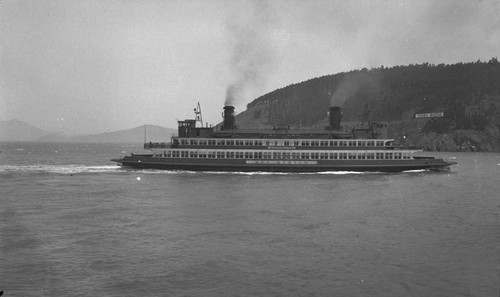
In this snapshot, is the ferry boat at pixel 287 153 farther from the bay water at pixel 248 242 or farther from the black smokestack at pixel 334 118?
the bay water at pixel 248 242

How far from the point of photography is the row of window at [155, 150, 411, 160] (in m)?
72.5

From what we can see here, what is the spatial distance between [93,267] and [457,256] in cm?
2105

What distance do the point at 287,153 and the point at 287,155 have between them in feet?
1.22

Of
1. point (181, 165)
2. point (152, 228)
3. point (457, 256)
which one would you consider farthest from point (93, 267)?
point (181, 165)

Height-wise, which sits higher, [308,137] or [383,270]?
[308,137]

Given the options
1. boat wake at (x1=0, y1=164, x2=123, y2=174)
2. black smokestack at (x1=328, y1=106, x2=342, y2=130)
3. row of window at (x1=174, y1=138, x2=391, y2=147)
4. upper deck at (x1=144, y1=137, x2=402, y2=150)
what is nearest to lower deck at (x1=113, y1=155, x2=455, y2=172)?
upper deck at (x1=144, y1=137, x2=402, y2=150)

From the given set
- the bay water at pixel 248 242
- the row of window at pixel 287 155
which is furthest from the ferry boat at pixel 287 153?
the bay water at pixel 248 242

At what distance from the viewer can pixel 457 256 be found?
2423cm

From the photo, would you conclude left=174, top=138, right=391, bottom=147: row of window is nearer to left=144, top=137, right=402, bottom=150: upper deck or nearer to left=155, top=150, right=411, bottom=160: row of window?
left=144, top=137, right=402, bottom=150: upper deck

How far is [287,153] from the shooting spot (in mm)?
73625

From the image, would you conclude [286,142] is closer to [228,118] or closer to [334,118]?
[334,118]

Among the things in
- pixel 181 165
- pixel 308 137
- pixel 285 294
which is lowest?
pixel 285 294

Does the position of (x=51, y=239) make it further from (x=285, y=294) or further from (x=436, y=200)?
(x=436, y=200)

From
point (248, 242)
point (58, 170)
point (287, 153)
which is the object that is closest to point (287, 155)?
point (287, 153)
